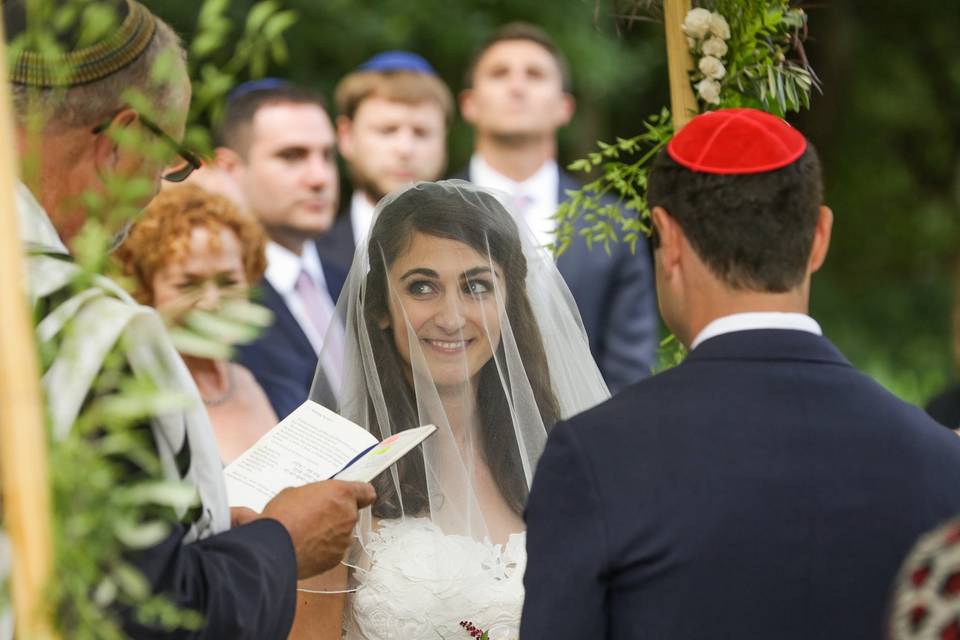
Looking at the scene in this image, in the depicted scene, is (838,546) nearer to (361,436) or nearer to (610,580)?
(610,580)

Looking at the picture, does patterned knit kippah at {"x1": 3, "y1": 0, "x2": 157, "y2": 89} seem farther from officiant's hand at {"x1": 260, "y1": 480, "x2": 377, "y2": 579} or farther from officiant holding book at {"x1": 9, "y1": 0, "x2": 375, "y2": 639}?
officiant's hand at {"x1": 260, "y1": 480, "x2": 377, "y2": 579}

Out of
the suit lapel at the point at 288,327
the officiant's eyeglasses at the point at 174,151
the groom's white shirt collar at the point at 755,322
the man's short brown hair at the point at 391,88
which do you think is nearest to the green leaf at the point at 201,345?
the officiant's eyeglasses at the point at 174,151

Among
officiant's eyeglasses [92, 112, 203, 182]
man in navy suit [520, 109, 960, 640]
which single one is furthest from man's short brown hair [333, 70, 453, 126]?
man in navy suit [520, 109, 960, 640]

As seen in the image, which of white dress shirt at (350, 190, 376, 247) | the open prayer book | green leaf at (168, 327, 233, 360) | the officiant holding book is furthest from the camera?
white dress shirt at (350, 190, 376, 247)

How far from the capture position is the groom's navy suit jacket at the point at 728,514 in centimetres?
229

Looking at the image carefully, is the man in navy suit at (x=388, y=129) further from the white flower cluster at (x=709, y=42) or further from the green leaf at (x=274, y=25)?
the green leaf at (x=274, y=25)

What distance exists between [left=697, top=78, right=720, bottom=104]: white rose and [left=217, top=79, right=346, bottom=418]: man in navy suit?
2490mm

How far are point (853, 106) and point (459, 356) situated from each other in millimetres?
12358

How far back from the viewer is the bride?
349 centimetres

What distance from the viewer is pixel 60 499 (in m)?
1.81

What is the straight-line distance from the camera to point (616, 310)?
6.13m

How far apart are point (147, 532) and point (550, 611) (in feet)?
2.53

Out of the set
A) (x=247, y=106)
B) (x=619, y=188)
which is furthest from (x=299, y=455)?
(x=247, y=106)

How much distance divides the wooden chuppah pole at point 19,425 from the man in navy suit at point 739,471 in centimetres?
88
